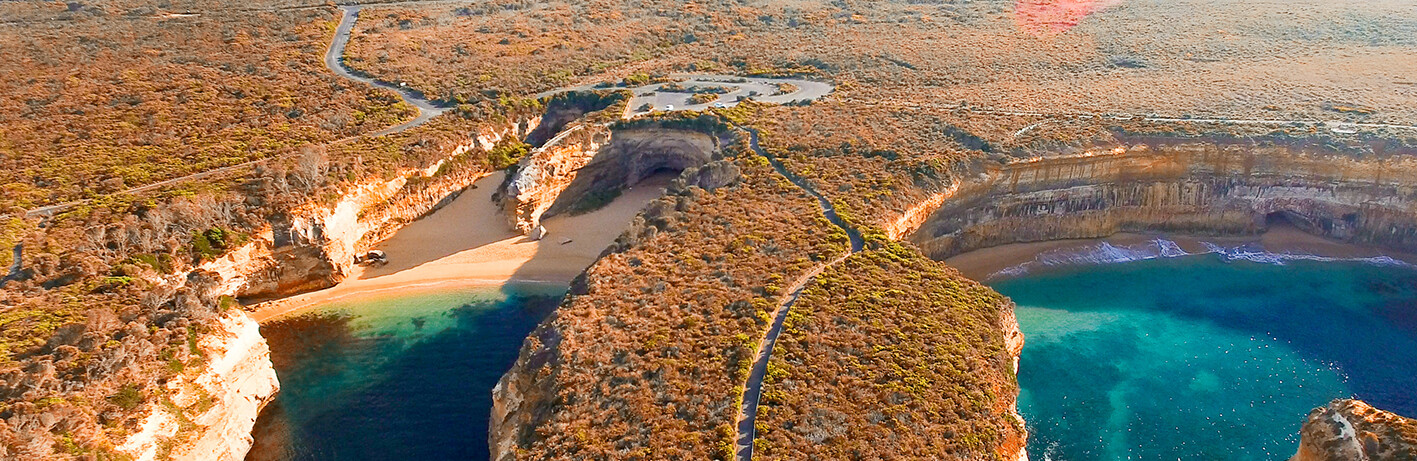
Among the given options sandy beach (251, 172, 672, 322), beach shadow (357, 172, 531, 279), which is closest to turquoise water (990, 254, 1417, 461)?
sandy beach (251, 172, 672, 322)

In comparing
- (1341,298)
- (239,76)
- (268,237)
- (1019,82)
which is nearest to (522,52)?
(239,76)

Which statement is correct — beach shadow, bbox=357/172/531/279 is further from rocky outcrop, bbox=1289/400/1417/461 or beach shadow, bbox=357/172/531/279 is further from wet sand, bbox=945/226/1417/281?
rocky outcrop, bbox=1289/400/1417/461

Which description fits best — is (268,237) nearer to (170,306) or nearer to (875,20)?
(170,306)

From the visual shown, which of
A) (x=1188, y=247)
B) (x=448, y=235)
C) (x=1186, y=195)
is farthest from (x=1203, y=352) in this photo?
(x=448, y=235)

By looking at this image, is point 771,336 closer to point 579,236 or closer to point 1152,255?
point 579,236

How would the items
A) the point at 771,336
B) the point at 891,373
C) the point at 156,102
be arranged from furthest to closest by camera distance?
the point at 156,102, the point at 771,336, the point at 891,373

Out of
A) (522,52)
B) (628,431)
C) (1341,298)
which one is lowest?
(1341,298)
